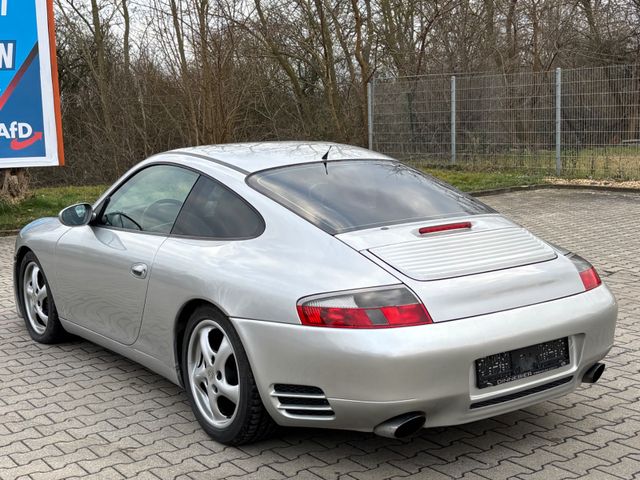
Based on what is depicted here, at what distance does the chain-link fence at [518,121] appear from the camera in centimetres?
1573

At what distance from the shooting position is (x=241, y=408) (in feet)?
12.1

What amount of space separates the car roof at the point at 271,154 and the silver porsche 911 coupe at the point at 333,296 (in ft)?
0.06

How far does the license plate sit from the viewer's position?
3408 mm

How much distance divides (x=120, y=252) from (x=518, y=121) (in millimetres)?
14062

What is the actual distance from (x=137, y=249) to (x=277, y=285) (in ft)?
4.22

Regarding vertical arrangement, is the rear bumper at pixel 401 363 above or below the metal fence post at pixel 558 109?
below

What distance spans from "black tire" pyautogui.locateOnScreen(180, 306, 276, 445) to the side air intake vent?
0.16m

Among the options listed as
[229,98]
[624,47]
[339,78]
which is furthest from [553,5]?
[229,98]

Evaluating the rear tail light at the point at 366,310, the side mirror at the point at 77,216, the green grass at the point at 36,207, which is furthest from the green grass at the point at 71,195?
the rear tail light at the point at 366,310

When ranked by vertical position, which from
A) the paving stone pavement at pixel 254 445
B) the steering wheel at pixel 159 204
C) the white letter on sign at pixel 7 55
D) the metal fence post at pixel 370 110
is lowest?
the paving stone pavement at pixel 254 445

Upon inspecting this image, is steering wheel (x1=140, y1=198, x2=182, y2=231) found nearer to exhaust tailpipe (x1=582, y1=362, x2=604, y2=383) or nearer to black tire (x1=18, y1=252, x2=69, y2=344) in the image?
black tire (x1=18, y1=252, x2=69, y2=344)

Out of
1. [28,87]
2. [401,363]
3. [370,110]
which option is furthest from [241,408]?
[370,110]

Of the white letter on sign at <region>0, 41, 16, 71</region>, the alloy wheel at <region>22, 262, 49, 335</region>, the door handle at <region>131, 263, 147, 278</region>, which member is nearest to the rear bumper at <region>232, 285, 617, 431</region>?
the door handle at <region>131, 263, 147, 278</region>

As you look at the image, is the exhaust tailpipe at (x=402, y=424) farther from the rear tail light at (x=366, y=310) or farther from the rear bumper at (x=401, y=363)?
the rear tail light at (x=366, y=310)
